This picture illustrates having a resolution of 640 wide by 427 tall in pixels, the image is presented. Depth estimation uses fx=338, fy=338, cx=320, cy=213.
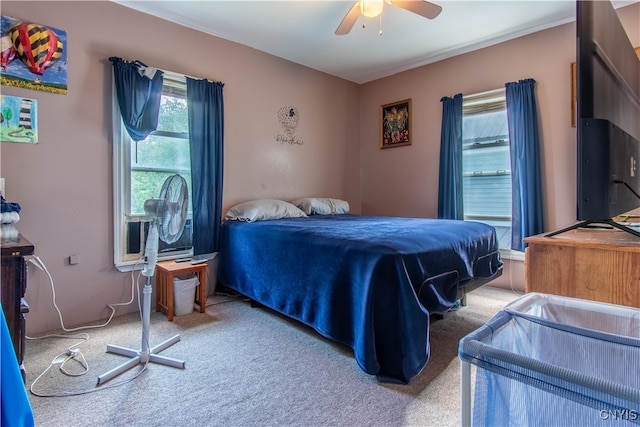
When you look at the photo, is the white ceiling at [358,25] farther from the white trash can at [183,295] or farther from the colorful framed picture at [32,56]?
the white trash can at [183,295]

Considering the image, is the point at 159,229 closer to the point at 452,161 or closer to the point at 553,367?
the point at 553,367

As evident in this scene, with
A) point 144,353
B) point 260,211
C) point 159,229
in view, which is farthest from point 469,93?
point 144,353

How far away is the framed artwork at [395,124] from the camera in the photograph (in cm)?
439

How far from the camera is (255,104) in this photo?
12.3 ft

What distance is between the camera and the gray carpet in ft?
5.12

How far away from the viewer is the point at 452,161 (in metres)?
3.87

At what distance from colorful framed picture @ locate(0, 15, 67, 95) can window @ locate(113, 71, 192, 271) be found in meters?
0.41

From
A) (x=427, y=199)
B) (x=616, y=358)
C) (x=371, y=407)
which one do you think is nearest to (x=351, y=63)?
(x=427, y=199)

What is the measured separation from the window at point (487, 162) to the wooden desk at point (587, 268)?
2679mm

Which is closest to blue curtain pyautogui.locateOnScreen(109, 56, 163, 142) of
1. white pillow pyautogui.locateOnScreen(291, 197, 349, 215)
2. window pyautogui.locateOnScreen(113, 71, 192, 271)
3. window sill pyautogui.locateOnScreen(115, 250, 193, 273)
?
window pyautogui.locateOnScreen(113, 71, 192, 271)

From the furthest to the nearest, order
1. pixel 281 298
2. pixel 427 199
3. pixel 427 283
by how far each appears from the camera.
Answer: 1. pixel 427 199
2. pixel 281 298
3. pixel 427 283

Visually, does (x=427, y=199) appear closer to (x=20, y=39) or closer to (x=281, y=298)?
(x=281, y=298)

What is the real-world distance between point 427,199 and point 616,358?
362 cm

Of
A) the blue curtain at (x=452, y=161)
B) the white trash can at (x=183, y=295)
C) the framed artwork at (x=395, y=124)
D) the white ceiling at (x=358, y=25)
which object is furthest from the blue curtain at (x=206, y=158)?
the blue curtain at (x=452, y=161)
